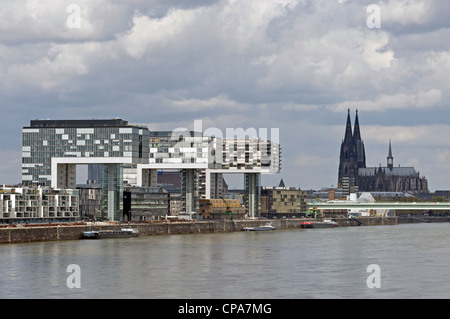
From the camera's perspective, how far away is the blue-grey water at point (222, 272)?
181 feet

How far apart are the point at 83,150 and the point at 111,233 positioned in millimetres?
33735

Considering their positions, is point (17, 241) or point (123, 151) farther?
point (123, 151)

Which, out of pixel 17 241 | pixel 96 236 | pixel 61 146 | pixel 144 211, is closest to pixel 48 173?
pixel 61 146

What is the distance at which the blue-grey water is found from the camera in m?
55.3

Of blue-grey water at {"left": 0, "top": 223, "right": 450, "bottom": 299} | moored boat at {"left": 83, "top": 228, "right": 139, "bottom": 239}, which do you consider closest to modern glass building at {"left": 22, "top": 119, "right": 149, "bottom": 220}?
moored boat at {"left": 83, "top": 228, "right": 139, "bottom": 239}

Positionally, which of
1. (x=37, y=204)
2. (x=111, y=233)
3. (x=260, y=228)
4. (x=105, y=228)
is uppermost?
(x=37, y=204)

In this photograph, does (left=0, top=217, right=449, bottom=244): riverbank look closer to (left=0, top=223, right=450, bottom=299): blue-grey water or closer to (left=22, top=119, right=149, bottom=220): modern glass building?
(left=0, top=223, right=450, bottom=299): blue-grey water

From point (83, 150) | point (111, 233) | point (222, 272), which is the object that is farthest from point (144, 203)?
point (222, 272)

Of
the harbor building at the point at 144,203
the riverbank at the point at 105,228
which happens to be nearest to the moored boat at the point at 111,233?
the riverbank at the point at 105,228

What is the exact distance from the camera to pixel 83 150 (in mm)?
163000

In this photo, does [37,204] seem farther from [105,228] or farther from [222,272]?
[222,272]
